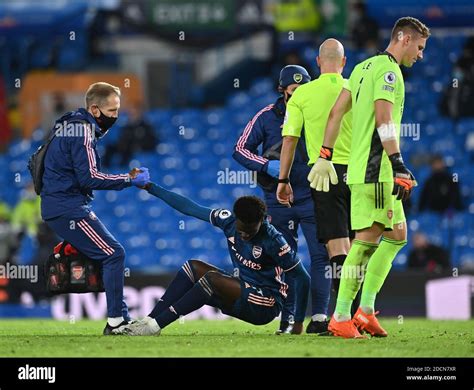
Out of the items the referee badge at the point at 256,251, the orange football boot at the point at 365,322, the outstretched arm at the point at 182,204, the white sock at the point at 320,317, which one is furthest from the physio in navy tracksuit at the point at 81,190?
the orange football boot at the point at 365,322

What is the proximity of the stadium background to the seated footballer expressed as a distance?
6692 mm

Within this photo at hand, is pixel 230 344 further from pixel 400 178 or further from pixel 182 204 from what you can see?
pixel 400 178

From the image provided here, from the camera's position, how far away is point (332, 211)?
8.78 m

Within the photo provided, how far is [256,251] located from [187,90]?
1261 centimetres

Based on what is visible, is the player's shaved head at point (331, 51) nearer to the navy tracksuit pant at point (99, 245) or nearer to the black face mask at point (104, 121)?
the black face mask at point (104, 121)

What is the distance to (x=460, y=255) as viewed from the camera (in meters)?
16.8

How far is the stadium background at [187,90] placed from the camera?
58.7 ft

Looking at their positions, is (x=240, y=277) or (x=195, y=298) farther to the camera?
(x=240, y=277)

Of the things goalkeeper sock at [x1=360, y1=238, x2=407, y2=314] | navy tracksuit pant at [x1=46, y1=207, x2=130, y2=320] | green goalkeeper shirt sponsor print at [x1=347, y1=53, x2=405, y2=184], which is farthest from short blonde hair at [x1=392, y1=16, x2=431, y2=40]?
navy tracksuit pant at [x1=46, y1=207, x2=130, y2=320]

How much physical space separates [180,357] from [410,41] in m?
2.84

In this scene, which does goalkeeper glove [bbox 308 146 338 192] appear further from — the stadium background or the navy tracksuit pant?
the stadium background

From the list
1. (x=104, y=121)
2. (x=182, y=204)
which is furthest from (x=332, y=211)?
(x=104, y=121)

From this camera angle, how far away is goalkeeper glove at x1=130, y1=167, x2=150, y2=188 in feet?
28.9

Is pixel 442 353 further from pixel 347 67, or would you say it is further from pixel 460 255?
pixel 347 67
